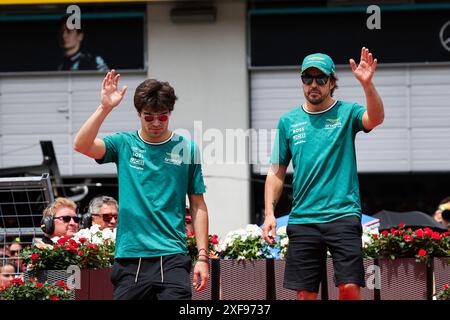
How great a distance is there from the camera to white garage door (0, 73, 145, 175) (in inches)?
597

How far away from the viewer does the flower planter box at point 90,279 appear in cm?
765

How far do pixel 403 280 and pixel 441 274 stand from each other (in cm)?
30

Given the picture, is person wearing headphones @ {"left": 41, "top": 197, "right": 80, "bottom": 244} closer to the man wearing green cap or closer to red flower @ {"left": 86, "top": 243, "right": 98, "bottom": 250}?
red flower @ {"left": 86, "top": 243, "right": 98, "bottom": 250}

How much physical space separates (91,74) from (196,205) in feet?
31.0

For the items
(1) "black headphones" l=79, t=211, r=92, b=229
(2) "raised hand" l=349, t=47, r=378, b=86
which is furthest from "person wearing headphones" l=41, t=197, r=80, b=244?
(2) "raised hand" l=349, t=47, r=378, b=86

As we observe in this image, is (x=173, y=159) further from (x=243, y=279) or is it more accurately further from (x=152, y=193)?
(x=243, y=279)

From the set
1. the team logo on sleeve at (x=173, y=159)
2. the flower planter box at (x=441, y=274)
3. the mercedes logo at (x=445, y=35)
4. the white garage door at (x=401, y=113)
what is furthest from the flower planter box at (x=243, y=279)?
the mercedes logo at (x=445, y=35)

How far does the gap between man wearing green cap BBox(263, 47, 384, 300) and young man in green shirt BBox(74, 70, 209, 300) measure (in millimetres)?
702

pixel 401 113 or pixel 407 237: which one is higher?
pixel 401 113

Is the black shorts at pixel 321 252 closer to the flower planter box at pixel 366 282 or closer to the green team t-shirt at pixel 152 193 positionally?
the green team t-shirt at pixel 152 193

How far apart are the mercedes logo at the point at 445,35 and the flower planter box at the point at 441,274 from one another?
7.72m

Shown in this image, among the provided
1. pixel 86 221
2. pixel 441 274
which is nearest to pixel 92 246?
pixel 86 221

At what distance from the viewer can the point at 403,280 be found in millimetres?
7730
